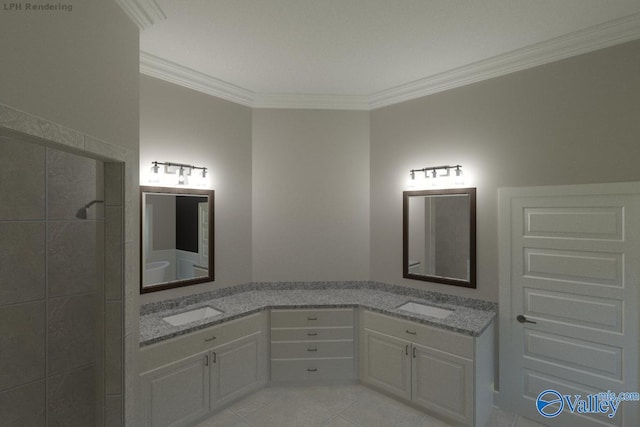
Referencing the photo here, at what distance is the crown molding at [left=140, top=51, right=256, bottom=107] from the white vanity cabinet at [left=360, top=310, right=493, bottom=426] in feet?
8.41

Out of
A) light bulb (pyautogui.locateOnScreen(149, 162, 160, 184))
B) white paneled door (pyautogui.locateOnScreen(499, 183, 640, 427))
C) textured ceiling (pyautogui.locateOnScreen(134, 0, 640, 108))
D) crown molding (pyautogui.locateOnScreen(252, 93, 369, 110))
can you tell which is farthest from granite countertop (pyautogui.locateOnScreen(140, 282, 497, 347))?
textured ceiling (pyautogui.locateOnScreen(134, 0, 640, 108))

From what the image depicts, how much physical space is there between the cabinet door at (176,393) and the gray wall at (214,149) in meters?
0.69

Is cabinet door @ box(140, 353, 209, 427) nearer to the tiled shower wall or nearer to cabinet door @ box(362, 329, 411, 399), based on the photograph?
the tiled shower wall

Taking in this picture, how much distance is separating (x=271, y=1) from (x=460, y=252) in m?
2.56

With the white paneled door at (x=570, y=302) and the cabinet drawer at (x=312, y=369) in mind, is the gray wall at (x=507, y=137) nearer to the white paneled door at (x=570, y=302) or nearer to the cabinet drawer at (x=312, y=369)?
the white paneled door at (x=570, y=302)

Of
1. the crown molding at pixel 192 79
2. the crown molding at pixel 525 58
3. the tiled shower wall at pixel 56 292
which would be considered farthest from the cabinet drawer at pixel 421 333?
the crown molding at pixel 192 79

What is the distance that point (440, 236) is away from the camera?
3.03 m

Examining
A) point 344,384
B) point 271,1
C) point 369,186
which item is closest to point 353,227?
point 369,186

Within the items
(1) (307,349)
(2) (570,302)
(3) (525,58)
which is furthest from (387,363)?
(3) (525,58)

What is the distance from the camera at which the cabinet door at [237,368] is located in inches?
99.0

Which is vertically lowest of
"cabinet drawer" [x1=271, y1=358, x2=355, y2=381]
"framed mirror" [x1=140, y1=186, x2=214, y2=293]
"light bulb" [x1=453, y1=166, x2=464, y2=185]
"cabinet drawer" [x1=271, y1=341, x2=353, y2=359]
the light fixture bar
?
"cabinet drawer" [x1=271, y1=358, x2=355, y2=381]

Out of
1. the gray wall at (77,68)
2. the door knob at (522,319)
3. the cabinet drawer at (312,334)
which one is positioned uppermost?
the gray wall at (77,68)

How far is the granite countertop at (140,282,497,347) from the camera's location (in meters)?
2.39

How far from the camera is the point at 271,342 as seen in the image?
2.93 m
